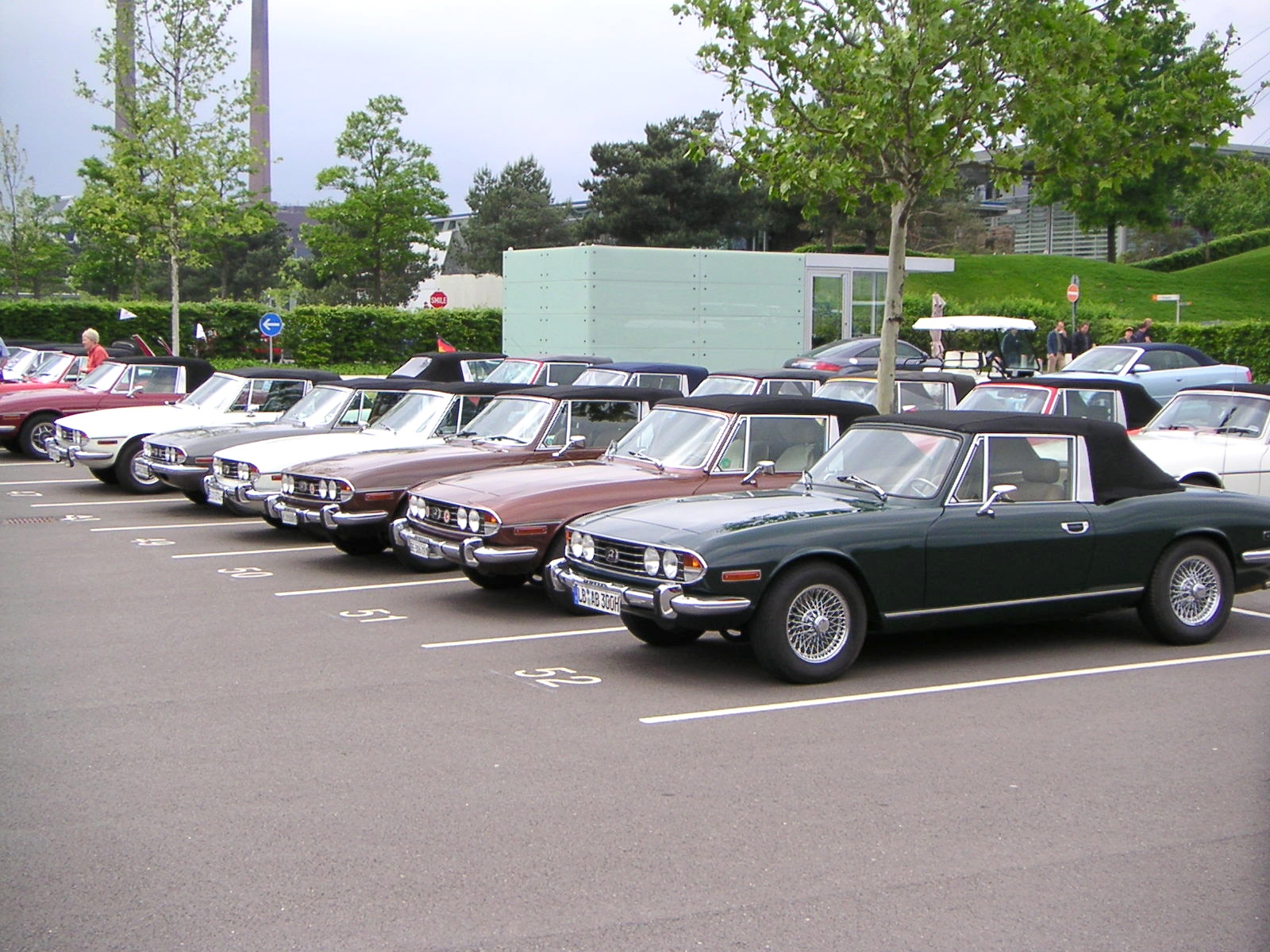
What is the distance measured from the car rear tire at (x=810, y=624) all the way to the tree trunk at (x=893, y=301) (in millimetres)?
7665

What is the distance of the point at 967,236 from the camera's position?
8094 cm

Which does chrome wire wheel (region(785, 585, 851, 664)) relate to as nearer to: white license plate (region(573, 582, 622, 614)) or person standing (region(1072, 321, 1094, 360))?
white license plate (region(573, 582, 622, 614))

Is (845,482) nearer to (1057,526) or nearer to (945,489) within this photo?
(945,489)

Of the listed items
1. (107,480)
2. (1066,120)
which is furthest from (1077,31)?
(107,480)

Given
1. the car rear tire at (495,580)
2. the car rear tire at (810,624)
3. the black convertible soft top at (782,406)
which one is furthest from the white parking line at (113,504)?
the car rear tire at (810,624)

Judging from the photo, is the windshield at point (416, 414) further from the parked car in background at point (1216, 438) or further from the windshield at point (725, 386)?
the parked car in background at point (1216, 438)

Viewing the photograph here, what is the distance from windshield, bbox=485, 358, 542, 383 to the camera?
2228 centimetres

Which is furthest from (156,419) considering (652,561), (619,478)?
(652,561)

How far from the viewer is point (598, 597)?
8148mm

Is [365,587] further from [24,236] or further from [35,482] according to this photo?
[24,236]

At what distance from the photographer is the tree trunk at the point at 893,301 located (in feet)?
50.5

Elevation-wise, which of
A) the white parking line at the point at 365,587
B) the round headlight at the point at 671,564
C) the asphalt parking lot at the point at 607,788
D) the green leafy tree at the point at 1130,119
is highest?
the green leafy tree at the point at 1130,119

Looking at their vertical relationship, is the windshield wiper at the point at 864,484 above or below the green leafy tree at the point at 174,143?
below

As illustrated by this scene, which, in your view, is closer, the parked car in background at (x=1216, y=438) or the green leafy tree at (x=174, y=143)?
the parked car in background at (x=1216, y=438)
